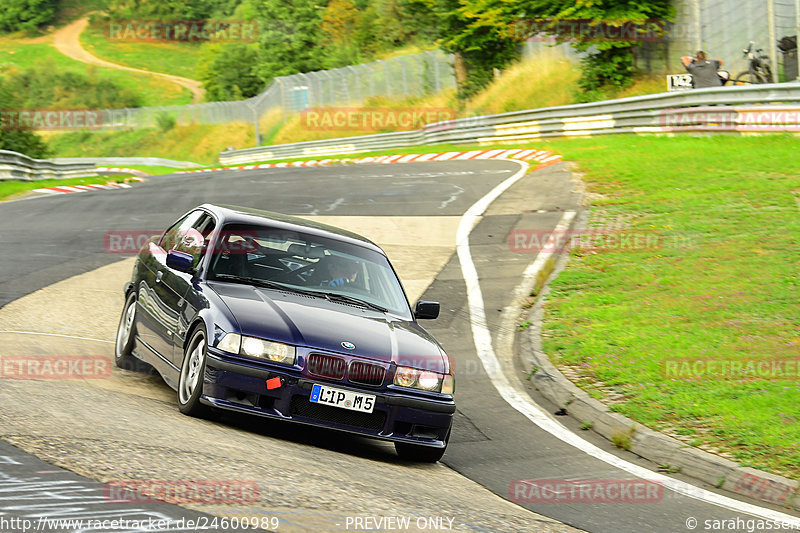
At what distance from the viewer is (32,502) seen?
4.21 metres

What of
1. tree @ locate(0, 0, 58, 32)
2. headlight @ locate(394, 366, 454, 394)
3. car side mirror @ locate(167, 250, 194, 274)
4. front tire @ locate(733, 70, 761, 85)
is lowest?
headlight @ locate(394, 366, 454, 394)

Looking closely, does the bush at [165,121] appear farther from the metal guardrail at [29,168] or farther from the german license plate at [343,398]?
the german license plate at [343,398]

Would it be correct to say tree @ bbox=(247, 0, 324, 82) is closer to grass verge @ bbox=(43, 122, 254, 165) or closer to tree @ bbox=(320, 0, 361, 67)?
tree @ bbox=(320, 0, 361, 67)

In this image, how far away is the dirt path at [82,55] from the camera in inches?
4774

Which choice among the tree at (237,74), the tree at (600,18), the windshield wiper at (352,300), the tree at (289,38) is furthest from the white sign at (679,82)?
the tree at (237,74)

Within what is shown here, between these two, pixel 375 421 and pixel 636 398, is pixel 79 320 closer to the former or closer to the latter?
pixel 375 421

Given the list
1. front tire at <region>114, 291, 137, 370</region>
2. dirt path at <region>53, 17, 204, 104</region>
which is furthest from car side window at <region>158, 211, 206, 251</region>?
dirt path at <region>53, 17, 204, 104</region>

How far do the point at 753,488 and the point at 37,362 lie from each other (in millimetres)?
5609

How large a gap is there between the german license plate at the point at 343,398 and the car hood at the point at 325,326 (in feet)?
0.85

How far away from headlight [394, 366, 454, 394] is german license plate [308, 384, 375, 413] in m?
0.26

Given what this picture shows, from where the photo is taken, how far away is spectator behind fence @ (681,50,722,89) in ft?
91.5

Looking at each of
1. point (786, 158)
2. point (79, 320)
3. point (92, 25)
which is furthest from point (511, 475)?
point (92, 25)

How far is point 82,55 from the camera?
129500 mm

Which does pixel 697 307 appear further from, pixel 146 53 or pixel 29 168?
pixel 146 53
